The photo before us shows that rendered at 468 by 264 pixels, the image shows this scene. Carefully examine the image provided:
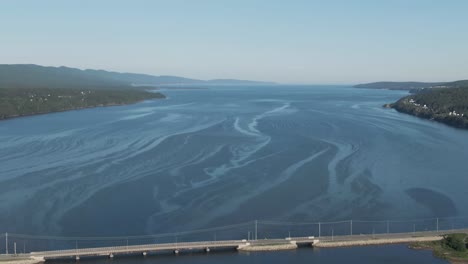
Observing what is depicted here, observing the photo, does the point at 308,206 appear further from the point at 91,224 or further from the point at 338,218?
the point at 91,224

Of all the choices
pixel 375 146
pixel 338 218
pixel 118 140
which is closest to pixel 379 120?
pixel 375 146

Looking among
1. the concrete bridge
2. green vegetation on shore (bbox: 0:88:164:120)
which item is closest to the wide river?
the concrete bridge

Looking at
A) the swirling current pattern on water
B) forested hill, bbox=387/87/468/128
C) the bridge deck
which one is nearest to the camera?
the bridge deck

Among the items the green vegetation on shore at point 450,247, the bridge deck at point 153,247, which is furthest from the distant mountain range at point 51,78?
the green vegetation on shore at point 450,247

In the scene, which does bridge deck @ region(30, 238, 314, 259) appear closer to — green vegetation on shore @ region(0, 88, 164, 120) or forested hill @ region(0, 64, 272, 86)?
green vegetation on shore @ region(0, 88, 164, 120)

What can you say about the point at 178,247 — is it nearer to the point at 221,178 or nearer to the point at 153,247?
the point at 153,247
